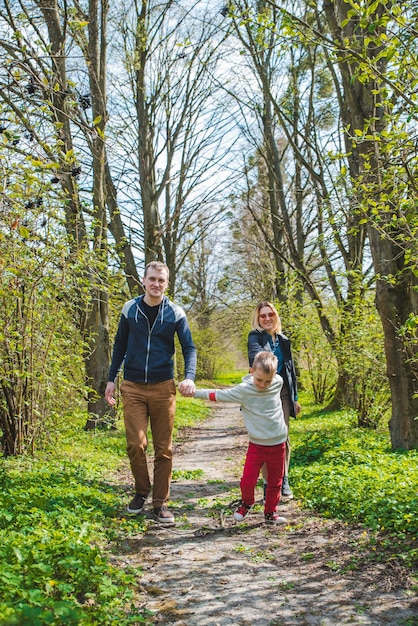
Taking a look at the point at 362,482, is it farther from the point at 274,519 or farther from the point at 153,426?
the point at 153,426

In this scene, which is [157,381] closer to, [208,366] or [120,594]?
[120,594]

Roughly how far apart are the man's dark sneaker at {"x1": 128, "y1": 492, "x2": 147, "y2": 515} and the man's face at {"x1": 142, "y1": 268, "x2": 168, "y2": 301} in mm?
1915

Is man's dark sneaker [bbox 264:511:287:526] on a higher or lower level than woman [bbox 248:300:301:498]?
lower

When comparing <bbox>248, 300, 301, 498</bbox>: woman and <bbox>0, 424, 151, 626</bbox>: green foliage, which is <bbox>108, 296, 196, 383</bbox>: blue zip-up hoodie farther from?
<bbox>0, 424, 151, 626</bbox>: green foliage

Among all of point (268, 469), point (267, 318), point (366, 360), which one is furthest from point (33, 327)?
point (366, 360)

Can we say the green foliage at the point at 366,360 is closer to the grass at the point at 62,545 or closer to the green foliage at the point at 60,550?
the grass at the point at 62,545

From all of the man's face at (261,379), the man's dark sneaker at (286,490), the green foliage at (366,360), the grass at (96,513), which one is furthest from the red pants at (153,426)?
the green foliage at (366,360)

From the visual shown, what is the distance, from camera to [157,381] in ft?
16.6

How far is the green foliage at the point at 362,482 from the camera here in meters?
4.40

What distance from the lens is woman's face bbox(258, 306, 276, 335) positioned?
5.75 m

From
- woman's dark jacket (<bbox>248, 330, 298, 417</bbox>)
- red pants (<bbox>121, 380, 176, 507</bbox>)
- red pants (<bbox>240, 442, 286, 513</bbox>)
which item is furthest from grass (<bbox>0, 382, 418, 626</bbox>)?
woman's dark jacket (<bbox>248, 330, 298, 417</bbox>)

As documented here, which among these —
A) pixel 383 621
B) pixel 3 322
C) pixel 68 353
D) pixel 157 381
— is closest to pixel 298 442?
pixel 68 353

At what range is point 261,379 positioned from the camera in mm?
4793

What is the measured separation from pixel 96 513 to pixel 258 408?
5.50 feet
